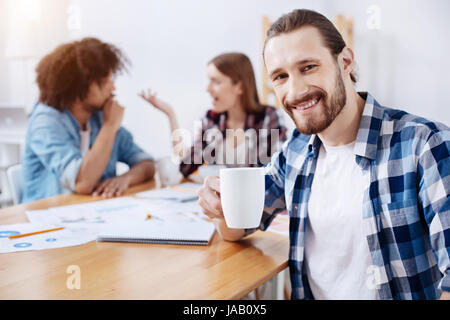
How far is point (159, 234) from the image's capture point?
0.82 meters

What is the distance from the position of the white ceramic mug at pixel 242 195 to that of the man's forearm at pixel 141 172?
0.90m

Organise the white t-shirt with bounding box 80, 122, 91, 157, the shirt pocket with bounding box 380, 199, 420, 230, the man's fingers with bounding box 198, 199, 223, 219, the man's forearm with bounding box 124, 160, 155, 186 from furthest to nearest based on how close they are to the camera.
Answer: the white t-shirt with bounding box 80, 122, 91, 157 → the man's forearm with bounding box 124, 160, 155, 186 → the man's fingers with bounding box 198, 199, 223, 219 → the shirt pocket with bounding box 380, 199, 420, 230

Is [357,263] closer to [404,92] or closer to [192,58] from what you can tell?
[404,92]

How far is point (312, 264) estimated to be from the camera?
83 centimetres

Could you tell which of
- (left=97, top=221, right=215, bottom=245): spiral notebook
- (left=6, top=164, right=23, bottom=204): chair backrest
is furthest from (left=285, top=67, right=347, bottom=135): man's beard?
(left=6, top=164, right=23, bottom=204): chair backrest

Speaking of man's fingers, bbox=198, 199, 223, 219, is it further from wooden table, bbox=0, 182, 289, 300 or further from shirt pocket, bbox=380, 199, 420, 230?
shirt pocket, bbox=380, 199, 420, 230

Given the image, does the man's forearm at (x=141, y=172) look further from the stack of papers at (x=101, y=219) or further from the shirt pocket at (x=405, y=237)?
the shirt pocket at (x=405, y=237)

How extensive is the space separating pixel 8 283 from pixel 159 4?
9.39 feet

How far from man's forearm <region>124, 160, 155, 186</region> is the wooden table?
2.34 feet

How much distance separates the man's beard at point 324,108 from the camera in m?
0.78

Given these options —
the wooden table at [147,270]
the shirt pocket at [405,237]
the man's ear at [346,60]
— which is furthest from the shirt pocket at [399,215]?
the man's ear at [346,60]

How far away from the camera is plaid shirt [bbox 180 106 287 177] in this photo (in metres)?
1.73

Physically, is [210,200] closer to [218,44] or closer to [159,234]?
[159,234]

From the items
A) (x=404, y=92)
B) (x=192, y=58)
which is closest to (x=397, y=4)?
(x=404, y=92)
